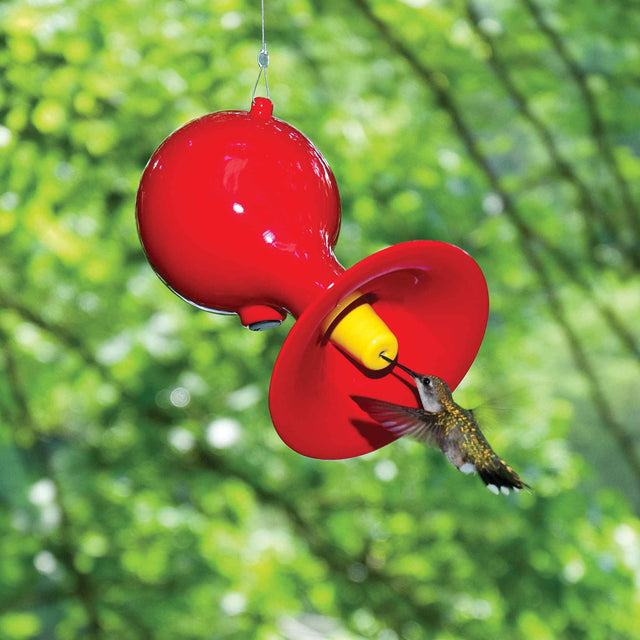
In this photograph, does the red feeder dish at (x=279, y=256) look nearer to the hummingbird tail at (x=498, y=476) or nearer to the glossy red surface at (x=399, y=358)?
the glossy red surface at (x=399, y=358)

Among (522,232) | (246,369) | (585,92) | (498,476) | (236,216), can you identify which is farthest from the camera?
(522,232)

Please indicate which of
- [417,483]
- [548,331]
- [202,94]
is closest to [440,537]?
[417,483]

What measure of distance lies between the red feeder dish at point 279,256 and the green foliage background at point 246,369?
88 cm

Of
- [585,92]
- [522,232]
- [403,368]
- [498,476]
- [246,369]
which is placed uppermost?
[403,368]

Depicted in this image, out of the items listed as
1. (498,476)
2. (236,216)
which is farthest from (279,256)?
(498,476)

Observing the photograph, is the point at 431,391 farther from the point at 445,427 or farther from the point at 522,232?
the point at 522,232

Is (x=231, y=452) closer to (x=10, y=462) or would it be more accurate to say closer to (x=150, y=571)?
(x=150, y=571)

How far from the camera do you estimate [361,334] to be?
0.69m

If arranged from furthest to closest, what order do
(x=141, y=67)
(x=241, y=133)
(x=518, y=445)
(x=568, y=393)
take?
(x=568, y=393)
(x=518, y=445)
(x=141, y=67)
(x=241, y=133)

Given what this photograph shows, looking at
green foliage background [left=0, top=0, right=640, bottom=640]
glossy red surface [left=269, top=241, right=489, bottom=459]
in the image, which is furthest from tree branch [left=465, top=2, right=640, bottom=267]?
glossy red surface [left=269, top=241, right=489, bottom=459]

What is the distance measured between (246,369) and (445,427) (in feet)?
3.46

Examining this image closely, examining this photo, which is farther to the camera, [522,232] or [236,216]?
[522,232]

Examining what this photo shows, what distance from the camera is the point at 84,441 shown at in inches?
74.3

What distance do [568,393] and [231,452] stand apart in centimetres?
203
